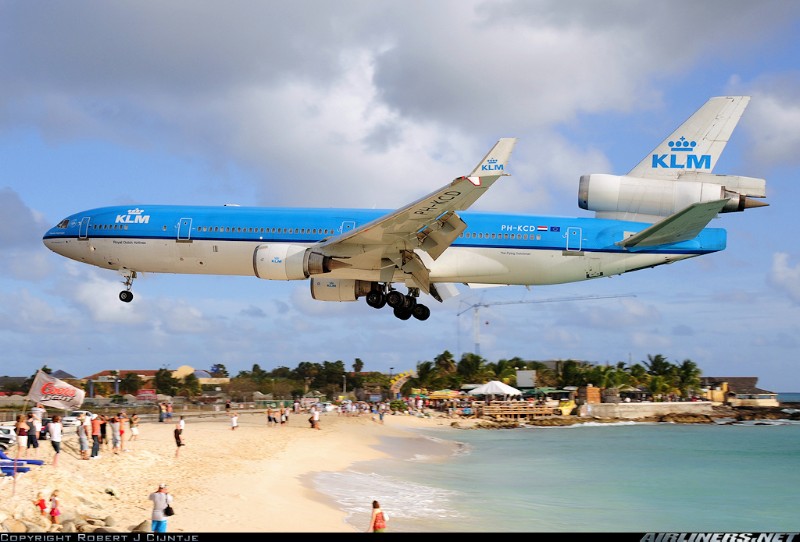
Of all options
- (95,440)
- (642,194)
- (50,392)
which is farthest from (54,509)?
(642,194)

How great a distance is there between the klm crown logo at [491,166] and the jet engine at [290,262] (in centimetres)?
777

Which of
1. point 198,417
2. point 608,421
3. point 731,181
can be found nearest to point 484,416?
point 608,421

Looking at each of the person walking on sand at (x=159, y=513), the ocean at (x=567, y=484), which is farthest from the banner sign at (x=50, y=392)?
the ocean at (x=567, y=484)

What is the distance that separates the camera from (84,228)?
111ft

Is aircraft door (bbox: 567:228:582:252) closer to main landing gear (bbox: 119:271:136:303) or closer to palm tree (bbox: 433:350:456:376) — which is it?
main landing gear (bbox: 119:271:136:303)

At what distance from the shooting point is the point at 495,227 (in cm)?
3036

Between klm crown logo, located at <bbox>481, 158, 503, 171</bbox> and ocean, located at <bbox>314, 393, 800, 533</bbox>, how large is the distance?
48.7 feet

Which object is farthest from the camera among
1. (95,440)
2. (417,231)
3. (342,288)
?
(342,288)

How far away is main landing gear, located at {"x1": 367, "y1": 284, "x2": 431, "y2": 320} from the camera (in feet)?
104

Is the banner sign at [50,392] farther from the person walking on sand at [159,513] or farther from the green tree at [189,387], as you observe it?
the green tree at [189,387]

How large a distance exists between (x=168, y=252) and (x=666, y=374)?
116 meters

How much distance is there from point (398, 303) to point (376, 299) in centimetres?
88
